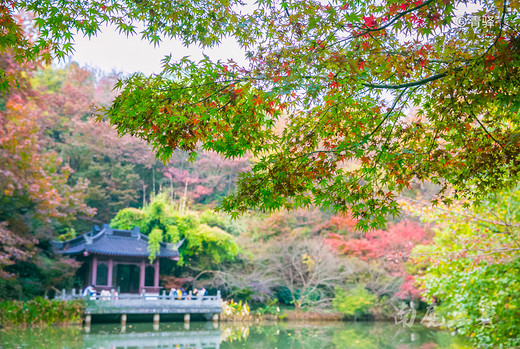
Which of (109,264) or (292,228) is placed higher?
(292,228)

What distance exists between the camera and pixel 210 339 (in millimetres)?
10859

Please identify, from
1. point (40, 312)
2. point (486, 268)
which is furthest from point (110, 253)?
point (486, 268)

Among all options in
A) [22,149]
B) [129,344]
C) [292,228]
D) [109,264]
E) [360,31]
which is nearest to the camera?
[360,31]

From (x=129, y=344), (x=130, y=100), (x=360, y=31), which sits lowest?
(x=129, y=344)

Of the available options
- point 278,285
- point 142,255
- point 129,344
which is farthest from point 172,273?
point 129,344

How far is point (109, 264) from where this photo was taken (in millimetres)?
16234

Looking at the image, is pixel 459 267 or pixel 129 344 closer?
pixel 459 267

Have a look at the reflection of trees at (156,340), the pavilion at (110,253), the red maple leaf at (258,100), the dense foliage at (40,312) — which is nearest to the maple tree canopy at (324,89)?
the red maple leaf at (258,100)

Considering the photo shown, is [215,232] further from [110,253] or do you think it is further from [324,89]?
[324,89]

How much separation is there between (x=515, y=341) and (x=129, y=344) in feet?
23.5

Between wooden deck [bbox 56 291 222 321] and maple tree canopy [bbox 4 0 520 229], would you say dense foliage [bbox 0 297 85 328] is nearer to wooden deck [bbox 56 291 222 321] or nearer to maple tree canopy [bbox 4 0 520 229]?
wooden deck [bbox 56 291 222 321]

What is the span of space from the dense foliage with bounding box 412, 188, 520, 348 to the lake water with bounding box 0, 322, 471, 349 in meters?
3.02

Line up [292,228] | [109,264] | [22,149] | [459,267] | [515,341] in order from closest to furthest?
1. [515,341]
2. [459,267]
3. [22,149]
4. [109,264]
5. [292,228]

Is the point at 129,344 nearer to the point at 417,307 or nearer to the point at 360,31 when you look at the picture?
the point at 360,31
